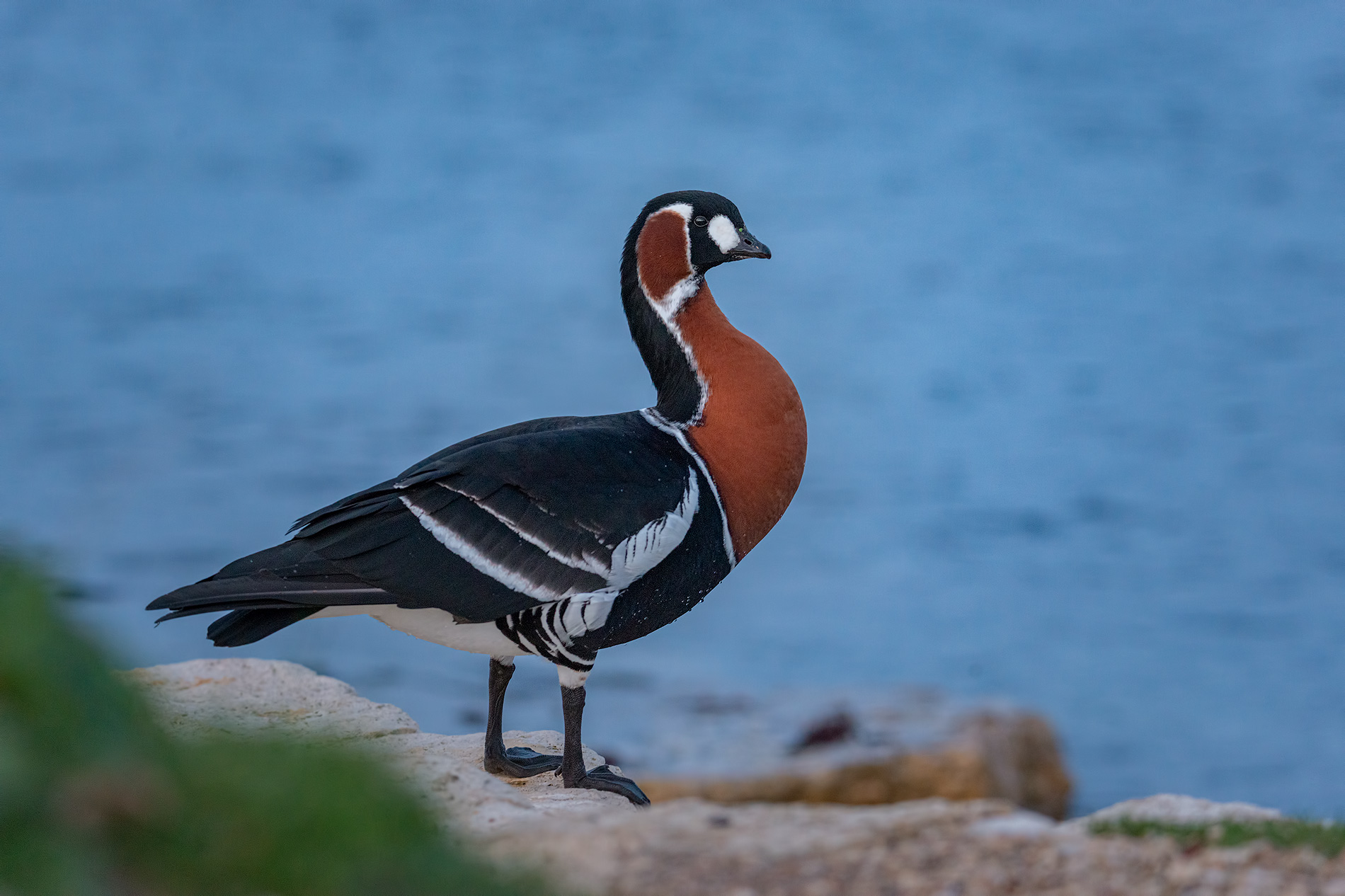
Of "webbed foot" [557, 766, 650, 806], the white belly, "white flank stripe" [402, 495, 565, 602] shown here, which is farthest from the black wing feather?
"webbed foot" [557, 766, 650, 806]

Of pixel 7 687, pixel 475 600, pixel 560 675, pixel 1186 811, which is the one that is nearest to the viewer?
pixel 7 687

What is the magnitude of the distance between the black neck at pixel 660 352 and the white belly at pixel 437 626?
135cm

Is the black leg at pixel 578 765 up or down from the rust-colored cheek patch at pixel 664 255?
down

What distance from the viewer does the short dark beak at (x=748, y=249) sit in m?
6.38

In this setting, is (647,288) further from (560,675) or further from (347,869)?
(347,869)

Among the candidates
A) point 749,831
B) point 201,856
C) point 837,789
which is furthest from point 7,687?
point 837,789

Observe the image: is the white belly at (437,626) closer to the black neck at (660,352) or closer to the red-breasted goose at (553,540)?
the red-breasted goose at (553,540)

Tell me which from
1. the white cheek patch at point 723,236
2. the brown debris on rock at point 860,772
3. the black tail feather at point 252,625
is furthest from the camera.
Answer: the brown debris on rock at point 860,772

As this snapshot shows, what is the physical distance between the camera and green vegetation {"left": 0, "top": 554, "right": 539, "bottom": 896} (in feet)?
5.44

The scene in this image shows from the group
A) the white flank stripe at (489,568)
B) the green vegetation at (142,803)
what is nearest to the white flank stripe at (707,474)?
the white flank stripe at (489,568)

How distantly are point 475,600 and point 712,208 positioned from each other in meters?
2.33

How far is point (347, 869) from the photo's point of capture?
5.91ft

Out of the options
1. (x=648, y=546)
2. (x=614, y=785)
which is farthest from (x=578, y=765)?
(x=648, y=546)

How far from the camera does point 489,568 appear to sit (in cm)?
542
